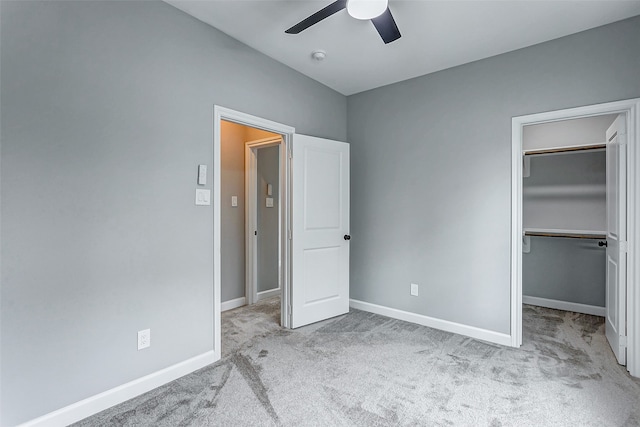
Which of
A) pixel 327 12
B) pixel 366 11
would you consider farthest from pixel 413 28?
pixel 327 12

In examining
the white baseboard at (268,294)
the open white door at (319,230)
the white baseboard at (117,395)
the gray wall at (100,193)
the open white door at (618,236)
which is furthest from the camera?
the white baseboard at (268,294)

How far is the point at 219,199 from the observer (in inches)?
103

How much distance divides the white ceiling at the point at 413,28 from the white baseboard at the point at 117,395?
2.58 m

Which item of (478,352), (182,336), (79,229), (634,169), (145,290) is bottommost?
(478,352)

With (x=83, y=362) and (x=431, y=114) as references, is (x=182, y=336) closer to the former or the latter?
(x=83, y=362)

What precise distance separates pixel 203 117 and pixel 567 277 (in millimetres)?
4340

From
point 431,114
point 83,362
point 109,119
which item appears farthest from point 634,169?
point 83,362

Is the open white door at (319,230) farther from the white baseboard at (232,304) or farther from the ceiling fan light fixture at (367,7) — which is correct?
the ceiling fan light fixture at (367,7)

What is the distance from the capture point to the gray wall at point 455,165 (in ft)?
8.54

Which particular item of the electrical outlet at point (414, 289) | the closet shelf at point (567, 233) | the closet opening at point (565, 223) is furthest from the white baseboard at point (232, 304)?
the closet shelf at point (567, 233)

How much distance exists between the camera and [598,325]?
11.0 ft

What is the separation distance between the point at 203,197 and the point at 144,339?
106cm

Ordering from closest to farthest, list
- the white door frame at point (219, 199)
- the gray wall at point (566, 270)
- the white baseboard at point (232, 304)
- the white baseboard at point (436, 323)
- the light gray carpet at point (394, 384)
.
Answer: the light gray carpet at point (394, 384)
the white door frame at point (219, 199)
the white baseboard at point (436, 323)
the gray wall at point (566, 270)
the white baseboard at point (232, 304)

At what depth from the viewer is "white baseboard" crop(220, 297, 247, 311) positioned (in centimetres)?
386
